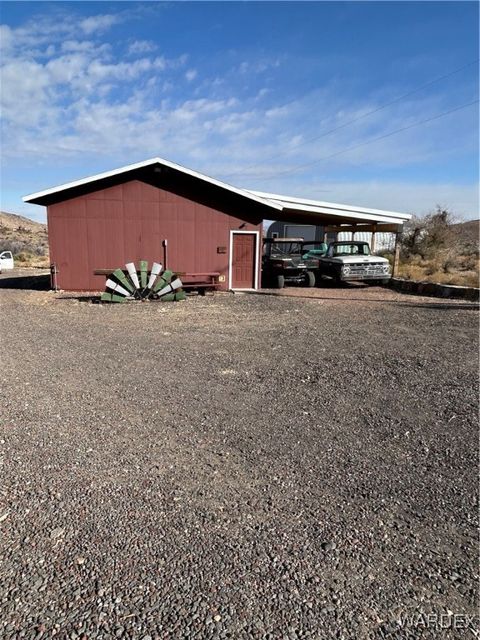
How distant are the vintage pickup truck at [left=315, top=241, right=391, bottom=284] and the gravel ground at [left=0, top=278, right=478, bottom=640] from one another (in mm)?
10047

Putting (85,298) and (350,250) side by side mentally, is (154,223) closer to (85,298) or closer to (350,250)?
(85,298)

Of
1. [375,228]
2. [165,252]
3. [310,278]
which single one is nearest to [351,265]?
[310,278]

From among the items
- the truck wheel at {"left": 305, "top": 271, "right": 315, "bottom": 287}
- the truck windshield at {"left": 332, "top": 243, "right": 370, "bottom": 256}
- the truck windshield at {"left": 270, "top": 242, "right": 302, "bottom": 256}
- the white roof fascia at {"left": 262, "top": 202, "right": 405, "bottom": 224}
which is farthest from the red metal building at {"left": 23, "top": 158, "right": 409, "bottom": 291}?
the truck windshield at {"left": 332, "top": 243, "right": 370, "bottom": 256}

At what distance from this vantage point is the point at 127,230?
15.9m

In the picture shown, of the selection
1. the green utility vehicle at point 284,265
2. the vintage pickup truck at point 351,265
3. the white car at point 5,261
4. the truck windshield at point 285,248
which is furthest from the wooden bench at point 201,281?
the white car at point 5,261

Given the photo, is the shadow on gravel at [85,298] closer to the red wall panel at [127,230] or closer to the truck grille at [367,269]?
the red wall panel at [127,230]

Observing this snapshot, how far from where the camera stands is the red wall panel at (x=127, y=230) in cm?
1558

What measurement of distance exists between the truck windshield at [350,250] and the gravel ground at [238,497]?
37.1ft

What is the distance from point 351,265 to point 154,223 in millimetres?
7544

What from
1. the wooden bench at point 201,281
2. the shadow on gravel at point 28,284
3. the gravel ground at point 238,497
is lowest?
the gravel ground at point 238,497

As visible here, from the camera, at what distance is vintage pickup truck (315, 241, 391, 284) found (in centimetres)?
1631

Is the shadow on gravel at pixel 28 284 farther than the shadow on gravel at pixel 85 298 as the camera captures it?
Yes

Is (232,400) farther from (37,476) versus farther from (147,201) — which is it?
(147,201)

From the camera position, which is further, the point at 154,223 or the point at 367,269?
the point at 367,269
